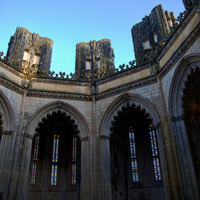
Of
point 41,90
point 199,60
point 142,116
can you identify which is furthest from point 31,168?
point 199,60

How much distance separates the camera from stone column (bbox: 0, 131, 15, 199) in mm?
12188

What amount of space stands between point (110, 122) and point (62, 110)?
12.4 ft

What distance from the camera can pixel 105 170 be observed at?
551 inches

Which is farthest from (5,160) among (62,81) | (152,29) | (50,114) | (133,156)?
(152,29)

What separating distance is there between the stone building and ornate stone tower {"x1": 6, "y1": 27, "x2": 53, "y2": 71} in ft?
3.08

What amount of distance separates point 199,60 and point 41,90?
11.0 metres

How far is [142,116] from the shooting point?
760 inches

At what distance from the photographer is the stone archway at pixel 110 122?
13.6m

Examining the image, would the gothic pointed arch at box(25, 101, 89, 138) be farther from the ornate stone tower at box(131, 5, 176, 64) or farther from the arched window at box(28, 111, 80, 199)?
the ornate stone tower at box(131, 5, 176, 64)

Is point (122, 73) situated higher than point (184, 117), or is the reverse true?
point (122, 73)

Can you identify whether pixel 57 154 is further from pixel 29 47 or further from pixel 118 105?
pixel 29 47

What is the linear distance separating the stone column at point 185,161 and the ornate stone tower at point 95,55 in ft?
37.5

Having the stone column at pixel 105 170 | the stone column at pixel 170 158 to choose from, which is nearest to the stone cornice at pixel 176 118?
the stone column at pixel 170 158

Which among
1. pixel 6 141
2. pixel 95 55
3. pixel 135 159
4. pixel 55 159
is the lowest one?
pixel 135 159
